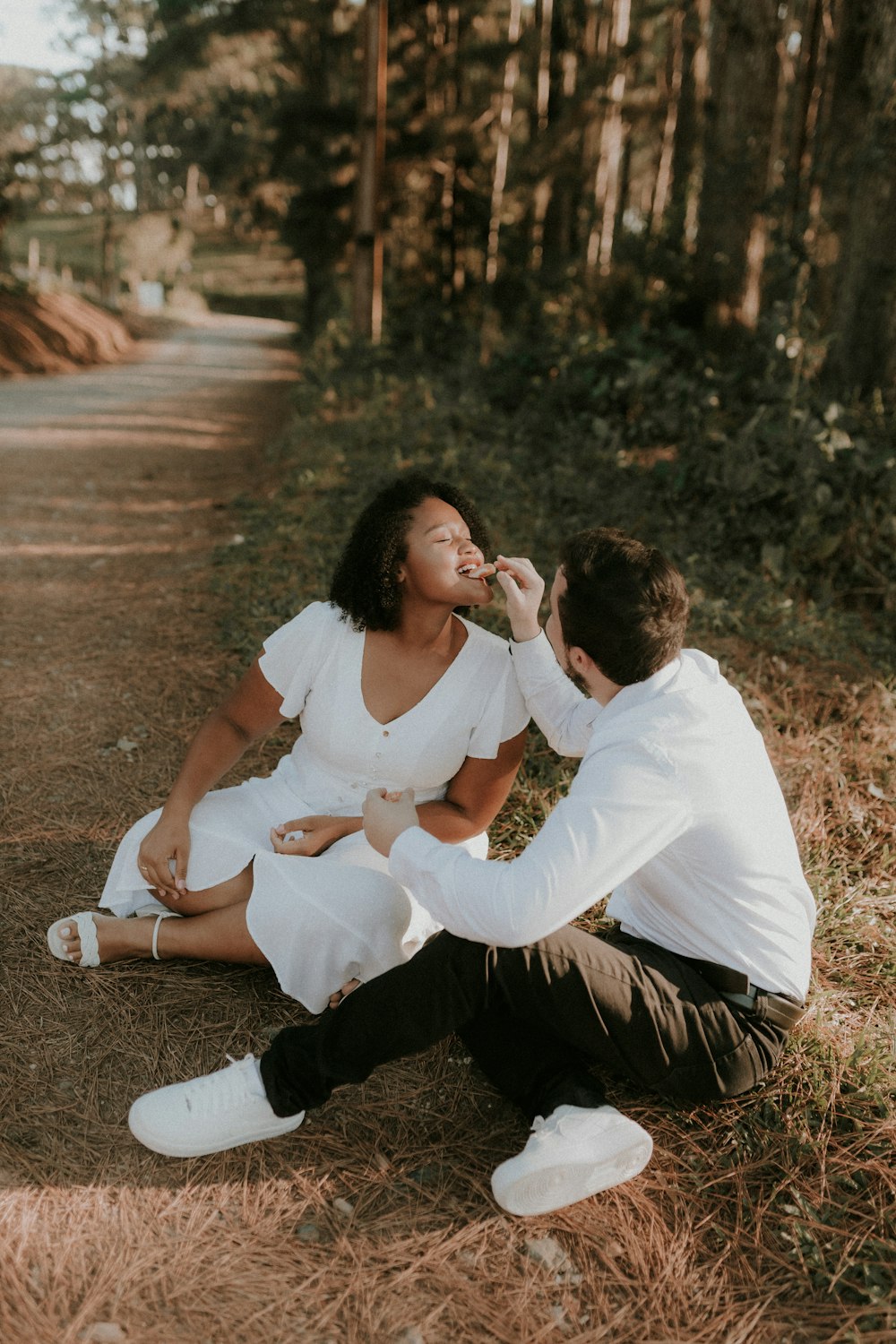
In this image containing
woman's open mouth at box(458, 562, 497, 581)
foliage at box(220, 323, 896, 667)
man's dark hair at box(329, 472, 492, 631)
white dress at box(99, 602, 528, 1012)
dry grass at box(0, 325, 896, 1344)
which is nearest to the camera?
dry grass at box(0, 325, 896, 1344)

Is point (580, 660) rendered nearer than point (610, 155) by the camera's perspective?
Yes

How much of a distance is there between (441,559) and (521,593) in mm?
265

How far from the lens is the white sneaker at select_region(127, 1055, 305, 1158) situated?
6.91 feet

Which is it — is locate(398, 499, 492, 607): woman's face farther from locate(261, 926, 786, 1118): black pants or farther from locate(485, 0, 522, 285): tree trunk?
locate(485, 0, 522, 285): tree trunk

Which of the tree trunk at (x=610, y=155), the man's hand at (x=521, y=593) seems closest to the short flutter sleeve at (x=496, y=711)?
the man's hand at (x=521, y=593)

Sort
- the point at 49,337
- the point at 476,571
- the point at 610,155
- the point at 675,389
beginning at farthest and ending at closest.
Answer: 1. the point at 49,337
2. the point at 610,155
3. the point at 675,389
4. the point at 476,571

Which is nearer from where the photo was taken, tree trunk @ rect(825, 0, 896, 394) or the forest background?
the forest background

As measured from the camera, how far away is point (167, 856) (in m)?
2.63

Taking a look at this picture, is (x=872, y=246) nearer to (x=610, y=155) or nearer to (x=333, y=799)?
(x=333, y=799)

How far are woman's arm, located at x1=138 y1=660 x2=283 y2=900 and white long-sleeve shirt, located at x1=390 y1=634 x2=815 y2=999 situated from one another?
846 mm

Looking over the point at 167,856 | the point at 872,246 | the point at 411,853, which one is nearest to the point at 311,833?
the point at 167,856

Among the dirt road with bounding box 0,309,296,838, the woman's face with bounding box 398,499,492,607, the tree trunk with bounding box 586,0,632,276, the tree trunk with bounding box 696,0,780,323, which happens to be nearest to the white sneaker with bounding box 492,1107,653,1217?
the woman's face with bounding box 398,499,492,607

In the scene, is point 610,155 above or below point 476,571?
above

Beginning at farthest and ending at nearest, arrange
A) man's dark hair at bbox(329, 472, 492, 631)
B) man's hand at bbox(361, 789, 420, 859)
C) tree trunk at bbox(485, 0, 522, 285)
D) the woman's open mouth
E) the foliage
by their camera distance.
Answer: tree trunk at bbox(485, 0, 522, 285)
the foliage
man's dark hair at bbox(329, 472, 492, 631)
the woman's open mouth
man's hand at bbox(361, 789, 420, 859)
